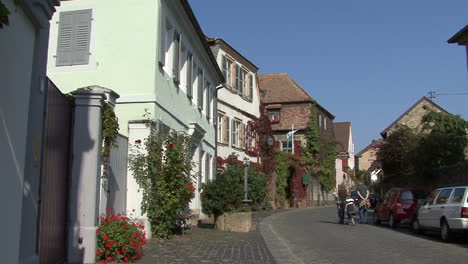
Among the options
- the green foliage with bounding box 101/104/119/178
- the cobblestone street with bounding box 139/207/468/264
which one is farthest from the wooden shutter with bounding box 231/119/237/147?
the green foliage with bounding box 101/104/119/178

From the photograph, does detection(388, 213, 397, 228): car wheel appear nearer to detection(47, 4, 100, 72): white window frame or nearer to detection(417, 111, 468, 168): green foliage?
detection(417, 111, 468, 168): green foliage

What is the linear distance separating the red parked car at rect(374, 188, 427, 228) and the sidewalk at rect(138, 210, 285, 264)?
6.92 m

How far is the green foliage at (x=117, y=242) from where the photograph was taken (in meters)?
8.25

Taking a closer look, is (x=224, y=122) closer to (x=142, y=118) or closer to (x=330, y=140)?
(x=142, y=118)

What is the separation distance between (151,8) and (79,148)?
6.00 meters

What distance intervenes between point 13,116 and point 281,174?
102 ft

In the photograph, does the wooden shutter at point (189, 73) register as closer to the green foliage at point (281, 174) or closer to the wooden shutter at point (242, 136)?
the wooden shutter at point (242, 136)

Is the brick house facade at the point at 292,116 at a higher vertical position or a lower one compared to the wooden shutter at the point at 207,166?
higher

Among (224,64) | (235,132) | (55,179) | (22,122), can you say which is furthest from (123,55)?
(235,132)

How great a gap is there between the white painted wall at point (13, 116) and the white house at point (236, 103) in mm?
21696

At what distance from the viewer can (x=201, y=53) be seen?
64.6ft

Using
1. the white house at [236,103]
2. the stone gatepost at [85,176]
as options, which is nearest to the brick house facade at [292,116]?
the white house at [236,103]

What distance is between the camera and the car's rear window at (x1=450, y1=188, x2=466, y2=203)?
13245 mm

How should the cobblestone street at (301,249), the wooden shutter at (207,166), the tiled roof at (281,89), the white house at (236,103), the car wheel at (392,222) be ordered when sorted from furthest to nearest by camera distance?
the tiled roof at (281,89), the white house at (236,103), the wooden shutter at (207,166), the car wheel at (392,222), the cobblestone street at (301,249)
